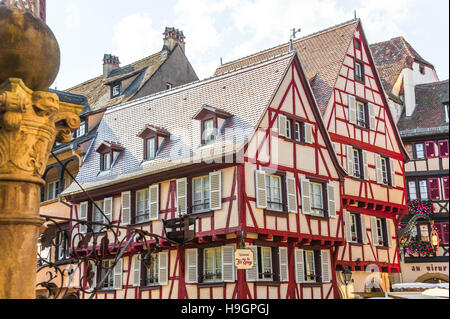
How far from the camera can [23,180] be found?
3732 mm

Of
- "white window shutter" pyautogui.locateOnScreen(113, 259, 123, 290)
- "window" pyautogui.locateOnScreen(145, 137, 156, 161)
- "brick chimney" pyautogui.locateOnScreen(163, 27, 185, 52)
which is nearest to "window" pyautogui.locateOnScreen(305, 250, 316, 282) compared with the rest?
"window" pyautogui.locateOnScreen(145, 137, 156, 161)

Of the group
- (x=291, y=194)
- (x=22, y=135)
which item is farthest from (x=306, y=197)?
(x=22, y=135)

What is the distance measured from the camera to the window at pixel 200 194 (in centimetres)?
1934

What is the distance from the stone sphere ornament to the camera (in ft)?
12.2

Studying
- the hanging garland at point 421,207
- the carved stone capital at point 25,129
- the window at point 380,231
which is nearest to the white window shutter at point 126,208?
the window at point 380,231

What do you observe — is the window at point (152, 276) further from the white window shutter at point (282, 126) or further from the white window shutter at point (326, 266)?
the white window shutter at point (282, 126)

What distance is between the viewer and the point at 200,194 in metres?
19.7

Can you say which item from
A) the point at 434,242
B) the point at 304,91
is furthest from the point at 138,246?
the point at 434,242

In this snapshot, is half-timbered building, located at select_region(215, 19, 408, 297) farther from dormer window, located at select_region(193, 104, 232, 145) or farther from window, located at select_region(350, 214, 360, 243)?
dormer window, located at select_region(193, 104, 232, 145)

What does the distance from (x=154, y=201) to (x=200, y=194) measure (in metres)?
2.05

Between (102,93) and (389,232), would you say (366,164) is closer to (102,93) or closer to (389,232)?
(389,232)

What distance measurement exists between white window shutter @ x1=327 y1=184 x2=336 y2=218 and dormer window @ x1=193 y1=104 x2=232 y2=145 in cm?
442

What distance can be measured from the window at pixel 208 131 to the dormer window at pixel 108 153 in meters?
4.38

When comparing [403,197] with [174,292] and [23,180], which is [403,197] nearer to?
[174,292]
